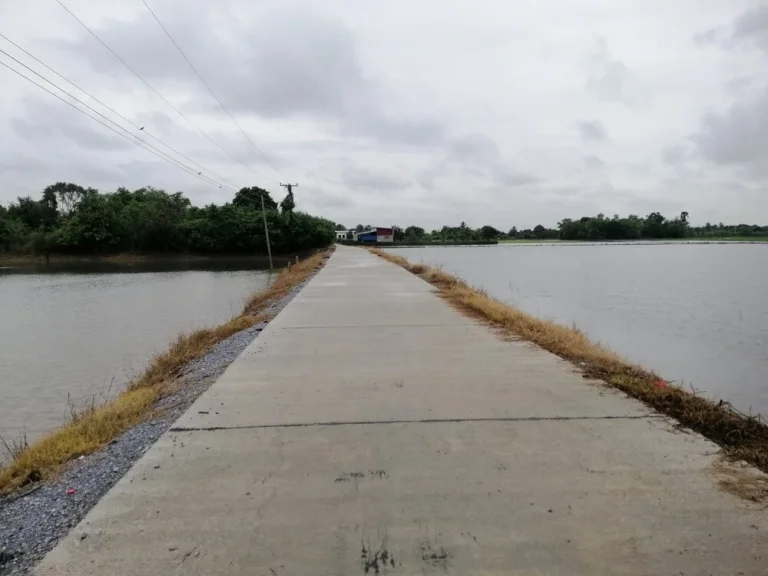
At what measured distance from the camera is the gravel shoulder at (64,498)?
3023 millimetres

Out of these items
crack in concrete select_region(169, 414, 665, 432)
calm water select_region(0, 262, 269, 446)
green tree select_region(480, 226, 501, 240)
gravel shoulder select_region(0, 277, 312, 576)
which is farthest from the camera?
green tree select_region(480, 226, 501, 240)

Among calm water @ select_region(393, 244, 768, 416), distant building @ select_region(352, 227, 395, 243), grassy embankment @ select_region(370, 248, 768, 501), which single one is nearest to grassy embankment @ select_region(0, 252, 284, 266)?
distant building @ select_region(352, 227, 395, 243)

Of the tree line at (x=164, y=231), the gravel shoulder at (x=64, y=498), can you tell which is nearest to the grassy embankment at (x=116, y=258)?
the tree line at (x=164, y=231)

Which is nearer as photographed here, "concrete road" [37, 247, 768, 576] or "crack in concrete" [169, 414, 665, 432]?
"concrete road" [37, 247, 768, 576]

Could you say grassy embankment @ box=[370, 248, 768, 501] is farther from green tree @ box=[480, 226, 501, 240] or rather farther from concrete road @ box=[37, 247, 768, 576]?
green tree @ box=[480, 226, 501, 240]

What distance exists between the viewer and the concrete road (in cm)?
284

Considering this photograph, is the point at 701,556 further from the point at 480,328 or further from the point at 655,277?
the point at 655,277

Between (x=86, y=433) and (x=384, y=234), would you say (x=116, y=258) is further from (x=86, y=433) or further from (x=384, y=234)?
(x=86, y=433)

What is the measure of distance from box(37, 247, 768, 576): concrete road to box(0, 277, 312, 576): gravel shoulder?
0.15m

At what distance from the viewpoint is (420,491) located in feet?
11.6

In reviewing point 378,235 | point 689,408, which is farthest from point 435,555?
point 378,235

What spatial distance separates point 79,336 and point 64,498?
14.8 metres

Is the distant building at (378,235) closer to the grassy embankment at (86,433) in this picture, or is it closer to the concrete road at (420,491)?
the grassy embankment at (86,433)

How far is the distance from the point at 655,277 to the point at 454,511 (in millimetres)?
36888
